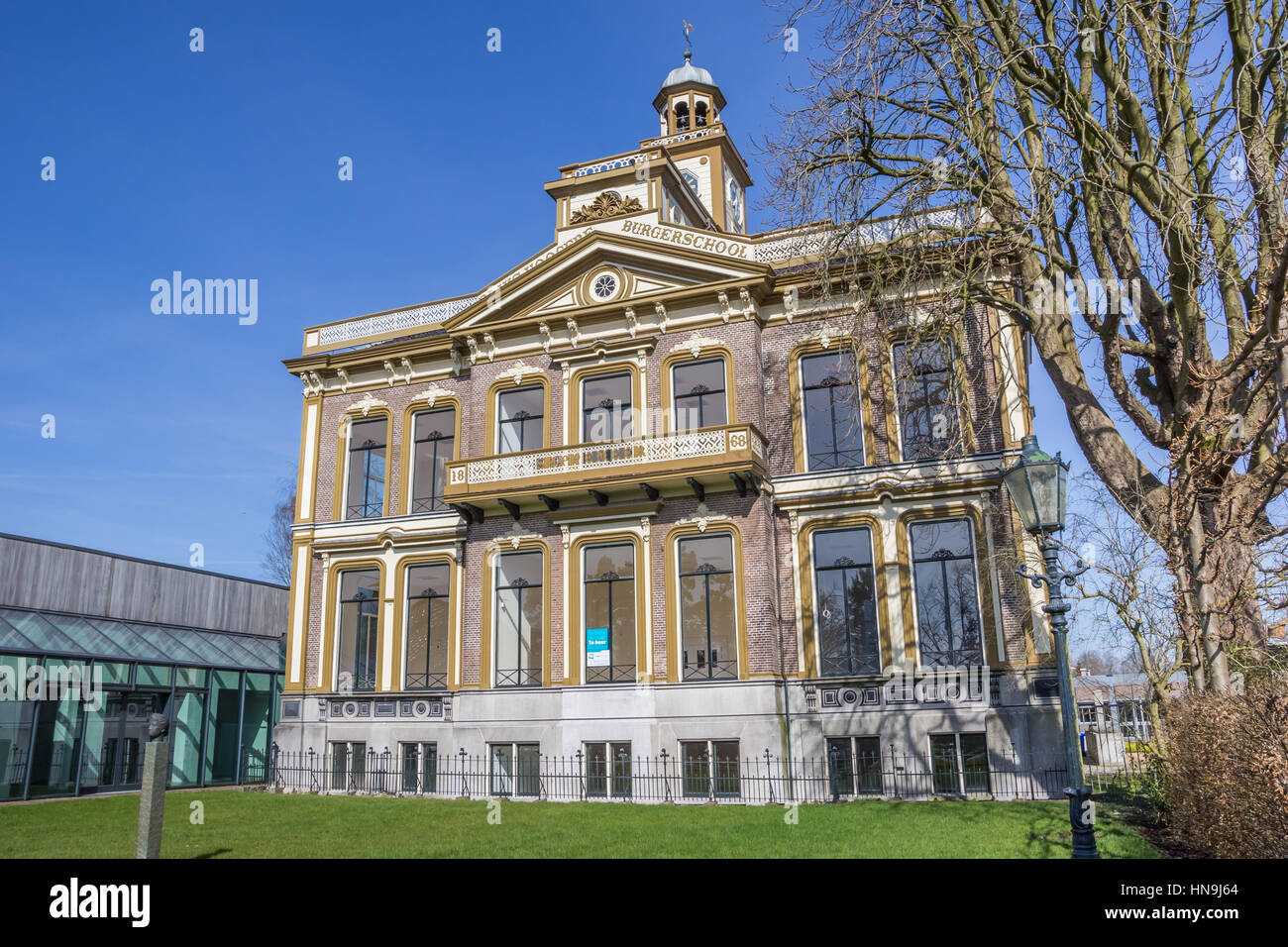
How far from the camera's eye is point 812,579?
70.0 feet

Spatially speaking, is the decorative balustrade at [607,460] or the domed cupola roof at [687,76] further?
the domed cupola roof at [687,76]

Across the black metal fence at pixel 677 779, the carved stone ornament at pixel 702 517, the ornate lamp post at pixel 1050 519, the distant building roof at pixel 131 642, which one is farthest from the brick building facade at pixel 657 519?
the ornate lamp post at pixel 1050 519

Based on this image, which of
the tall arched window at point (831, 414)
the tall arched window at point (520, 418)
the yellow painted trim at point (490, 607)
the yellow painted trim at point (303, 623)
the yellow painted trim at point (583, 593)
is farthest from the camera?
the yellow painted trim at point (303, 623)

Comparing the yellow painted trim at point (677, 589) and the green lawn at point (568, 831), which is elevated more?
the yellow painted trim at point (677, 589)

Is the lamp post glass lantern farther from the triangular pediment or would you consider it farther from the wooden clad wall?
the wooden clad wall

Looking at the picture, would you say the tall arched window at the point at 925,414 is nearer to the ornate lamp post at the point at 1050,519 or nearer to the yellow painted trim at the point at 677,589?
the yellow painted trim at the point at 677,589

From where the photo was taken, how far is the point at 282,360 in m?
28.0

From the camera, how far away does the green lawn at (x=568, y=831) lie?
11953 millimetres

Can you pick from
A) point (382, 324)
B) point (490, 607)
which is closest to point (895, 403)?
point (490, 607)

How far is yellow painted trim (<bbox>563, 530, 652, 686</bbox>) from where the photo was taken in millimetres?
21703

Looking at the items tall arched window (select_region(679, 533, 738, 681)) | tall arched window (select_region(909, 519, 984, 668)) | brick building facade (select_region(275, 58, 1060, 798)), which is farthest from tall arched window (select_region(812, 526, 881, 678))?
tall arched window (select_region(679, 533, 738, 681))

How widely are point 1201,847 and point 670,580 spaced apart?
13118 mm

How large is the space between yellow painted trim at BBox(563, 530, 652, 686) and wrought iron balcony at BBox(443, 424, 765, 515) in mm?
987

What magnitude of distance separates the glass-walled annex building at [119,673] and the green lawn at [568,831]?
3312mm
